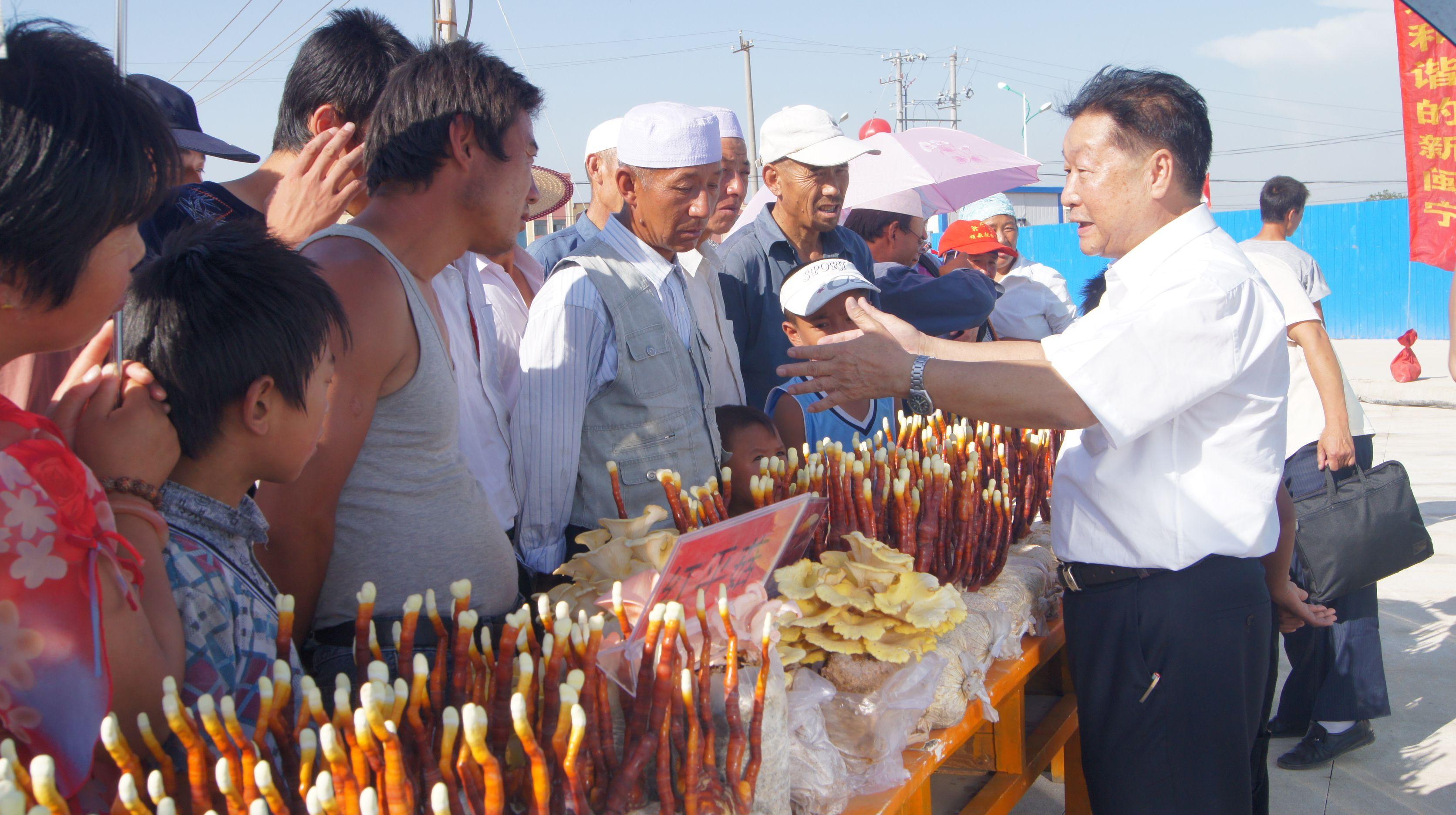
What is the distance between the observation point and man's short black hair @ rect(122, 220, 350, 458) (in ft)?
3.76

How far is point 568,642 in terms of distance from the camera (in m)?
1.14

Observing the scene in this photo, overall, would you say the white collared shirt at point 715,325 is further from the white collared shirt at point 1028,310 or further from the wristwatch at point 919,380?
the white collared shirt at point 1028,310

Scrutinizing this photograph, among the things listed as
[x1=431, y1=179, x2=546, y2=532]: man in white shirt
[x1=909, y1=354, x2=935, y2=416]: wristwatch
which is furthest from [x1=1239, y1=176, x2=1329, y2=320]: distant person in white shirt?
[x1=431, y1=179, x2=546, y2=532]: man in white shirt

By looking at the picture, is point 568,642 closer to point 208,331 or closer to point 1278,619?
point 208,331

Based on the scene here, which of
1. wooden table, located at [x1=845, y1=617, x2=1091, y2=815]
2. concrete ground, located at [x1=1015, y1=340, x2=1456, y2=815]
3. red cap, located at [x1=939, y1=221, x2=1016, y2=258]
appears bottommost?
concrete ground, located at [x1=1015, y1=340, x2=1456, y2=815]

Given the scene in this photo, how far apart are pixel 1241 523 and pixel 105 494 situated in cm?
189

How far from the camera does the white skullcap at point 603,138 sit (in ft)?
11.1

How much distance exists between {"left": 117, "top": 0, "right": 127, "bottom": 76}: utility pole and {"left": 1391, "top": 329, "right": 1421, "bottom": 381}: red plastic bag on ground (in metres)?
12.5

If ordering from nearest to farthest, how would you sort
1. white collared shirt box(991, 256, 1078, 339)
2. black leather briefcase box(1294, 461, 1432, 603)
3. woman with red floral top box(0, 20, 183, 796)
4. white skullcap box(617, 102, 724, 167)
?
woman with red floral top box(0, 20, 183, 796) → white skullcap box(617, 102, 724, 167) → black leather briefcase box(1294, 461, 1432, 603) → white collared shirt box(991, 256, 1078, 339)

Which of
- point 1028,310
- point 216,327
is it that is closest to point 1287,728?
point 1028,310

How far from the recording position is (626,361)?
6.80 ft

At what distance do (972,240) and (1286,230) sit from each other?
1.41 metres

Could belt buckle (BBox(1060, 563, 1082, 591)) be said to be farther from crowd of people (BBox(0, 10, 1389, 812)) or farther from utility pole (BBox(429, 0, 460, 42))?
utility pole (BBox(429, 0, 460, 42))

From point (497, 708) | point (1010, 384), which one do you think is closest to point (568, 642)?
point (497, 708)
